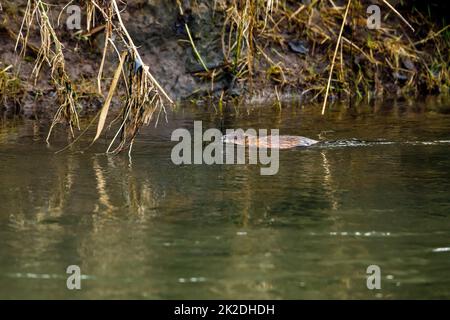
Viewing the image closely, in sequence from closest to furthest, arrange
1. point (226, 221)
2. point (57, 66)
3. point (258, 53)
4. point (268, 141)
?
point (226, 221) → point (57, 66) → point (268, 141) → point (258, 53)

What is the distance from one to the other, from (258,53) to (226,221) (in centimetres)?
514

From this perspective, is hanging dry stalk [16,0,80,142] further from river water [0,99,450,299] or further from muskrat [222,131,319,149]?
muskrat [222,131,319,149]

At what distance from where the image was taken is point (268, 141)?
6.95 meters

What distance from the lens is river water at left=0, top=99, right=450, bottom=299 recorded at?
3.92 metres

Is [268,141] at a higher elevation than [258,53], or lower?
lower

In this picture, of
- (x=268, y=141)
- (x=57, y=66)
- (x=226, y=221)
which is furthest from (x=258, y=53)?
(x=226, y=221)

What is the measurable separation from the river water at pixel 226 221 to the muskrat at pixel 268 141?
0.14 meters

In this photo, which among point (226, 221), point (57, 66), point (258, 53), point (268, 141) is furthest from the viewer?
point (258, 53)

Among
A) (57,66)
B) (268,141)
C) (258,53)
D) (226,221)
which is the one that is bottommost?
(226,221)

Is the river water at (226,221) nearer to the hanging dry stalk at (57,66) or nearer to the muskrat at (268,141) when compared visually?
the muskrat at (268,141)

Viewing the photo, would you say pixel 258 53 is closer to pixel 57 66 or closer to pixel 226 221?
pixel 57 66

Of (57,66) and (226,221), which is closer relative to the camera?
(226,221)

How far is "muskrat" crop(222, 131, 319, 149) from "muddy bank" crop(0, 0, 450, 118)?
176 centimetres

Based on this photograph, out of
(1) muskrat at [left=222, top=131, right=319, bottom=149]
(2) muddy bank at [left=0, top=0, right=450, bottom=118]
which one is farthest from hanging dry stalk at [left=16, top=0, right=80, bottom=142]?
(2) muddy bank at [left=0, top=0, right=450, bottom=118]
